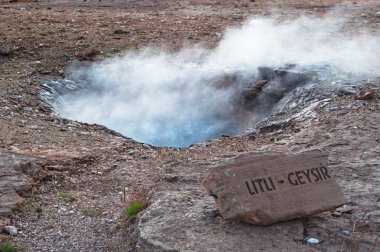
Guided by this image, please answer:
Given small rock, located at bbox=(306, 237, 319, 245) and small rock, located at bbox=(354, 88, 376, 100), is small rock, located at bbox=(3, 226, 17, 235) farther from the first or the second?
small rock, located at bbox=(354, 88, 376, 100)

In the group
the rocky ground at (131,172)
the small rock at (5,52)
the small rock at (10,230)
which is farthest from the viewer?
the small rock at (5,52)

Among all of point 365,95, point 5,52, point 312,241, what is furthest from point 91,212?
point 5,52

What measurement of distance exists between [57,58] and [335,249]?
5212 mm

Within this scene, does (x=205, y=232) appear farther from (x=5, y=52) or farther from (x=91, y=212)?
(x=5, y=52)

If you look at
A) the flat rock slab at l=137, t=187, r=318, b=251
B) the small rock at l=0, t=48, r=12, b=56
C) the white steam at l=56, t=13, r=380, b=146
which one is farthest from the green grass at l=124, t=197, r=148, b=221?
the small rock at l=0, t=48, r=12, b=56

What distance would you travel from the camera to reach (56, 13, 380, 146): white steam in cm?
612

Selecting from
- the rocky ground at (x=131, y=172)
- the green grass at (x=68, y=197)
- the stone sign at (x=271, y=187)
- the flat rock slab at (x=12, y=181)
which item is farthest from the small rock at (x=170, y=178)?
the flat rock slab at (x=12, y=181)

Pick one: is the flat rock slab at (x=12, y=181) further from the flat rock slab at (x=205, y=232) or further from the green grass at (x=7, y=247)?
the flat rock slab at (x=205, y=232)

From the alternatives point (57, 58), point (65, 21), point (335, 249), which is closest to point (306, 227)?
point (335, 249)

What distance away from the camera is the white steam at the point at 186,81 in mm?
6125

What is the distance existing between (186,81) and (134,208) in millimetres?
3199

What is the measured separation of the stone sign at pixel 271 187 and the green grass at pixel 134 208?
1.98ft

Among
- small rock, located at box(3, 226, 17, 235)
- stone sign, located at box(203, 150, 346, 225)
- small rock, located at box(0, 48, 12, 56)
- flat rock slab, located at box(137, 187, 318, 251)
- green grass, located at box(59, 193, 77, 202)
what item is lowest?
green grass, located at box(59, 193, 77, 202)

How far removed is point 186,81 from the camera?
6641 mm
